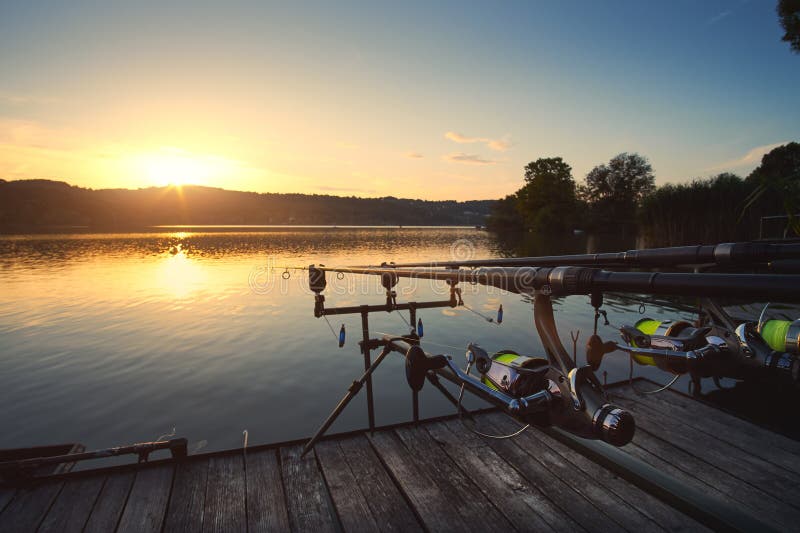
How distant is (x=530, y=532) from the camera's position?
3367 mm

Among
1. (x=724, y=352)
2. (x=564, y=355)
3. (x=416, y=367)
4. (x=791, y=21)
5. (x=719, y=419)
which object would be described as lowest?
(x=719, y=419)

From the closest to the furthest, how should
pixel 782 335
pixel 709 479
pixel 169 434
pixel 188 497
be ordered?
pixel 188 497, pixel 709 479, pixel 782 335, pixel 169 434

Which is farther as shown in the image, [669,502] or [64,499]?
[64,499]

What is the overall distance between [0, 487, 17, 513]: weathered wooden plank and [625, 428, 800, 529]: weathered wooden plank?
6442mm

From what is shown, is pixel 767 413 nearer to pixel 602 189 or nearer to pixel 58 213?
pixel 602 189

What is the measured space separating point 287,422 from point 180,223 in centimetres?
20426

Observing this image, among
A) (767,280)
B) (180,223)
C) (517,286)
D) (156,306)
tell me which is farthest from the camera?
(180,223)

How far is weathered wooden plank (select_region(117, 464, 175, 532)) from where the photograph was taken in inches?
143

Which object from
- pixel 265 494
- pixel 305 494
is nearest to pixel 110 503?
pixel 265 494

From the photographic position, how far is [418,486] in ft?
13.2

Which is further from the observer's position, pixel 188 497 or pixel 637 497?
pixel 188 497

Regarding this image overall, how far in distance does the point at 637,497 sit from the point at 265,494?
3.50 m

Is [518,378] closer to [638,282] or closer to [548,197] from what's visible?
[638,282]

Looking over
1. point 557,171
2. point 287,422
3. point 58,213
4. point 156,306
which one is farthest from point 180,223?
point 287,422
